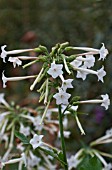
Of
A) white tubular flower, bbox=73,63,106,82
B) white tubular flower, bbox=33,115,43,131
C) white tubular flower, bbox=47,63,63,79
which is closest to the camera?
white tubular flower, bbox=47,63,63,79

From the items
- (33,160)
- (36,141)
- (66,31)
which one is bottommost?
(33,160)

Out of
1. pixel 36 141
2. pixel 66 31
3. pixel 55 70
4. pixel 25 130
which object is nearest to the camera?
pixel 55 70

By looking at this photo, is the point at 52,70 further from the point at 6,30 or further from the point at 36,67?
the point at 6,30

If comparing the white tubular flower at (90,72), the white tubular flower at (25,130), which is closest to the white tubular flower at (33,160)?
the white tubular flower at (25,130)

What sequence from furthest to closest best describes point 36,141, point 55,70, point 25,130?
1. point 25,130
2. point 36,141
3. point 55,70

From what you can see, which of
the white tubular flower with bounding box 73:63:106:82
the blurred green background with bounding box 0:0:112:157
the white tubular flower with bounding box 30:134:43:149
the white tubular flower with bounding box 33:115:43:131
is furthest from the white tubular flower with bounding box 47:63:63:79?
the blurred green background with bounding box 0:0:112:157

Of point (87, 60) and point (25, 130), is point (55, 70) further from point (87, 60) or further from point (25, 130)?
point (25, 130)

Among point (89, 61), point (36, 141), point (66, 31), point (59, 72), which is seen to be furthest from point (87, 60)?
point (66, 31)

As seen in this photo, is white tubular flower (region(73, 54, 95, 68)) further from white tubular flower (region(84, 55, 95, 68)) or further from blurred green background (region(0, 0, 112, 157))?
blurred green background (region(0, 0, 112, 157))

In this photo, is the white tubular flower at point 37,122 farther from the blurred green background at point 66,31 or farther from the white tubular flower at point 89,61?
the blurred green background at point 66,31
